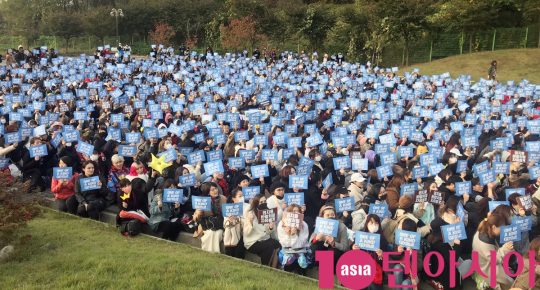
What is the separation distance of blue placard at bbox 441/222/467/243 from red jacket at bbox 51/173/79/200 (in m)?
7.19

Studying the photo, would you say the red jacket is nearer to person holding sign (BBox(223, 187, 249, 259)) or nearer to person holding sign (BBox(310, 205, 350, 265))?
person holding sign (BBox(223, 187, 249, 259))

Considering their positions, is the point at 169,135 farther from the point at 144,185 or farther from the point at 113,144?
the point at 144,185

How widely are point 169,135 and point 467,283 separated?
874 cm

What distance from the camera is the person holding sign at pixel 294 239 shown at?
25.7 feet

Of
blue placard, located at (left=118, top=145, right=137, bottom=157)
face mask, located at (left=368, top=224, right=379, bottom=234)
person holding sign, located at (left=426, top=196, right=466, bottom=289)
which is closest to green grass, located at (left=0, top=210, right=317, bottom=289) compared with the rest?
face mask, located at (left=368, top=224, right=379, bottom=234)

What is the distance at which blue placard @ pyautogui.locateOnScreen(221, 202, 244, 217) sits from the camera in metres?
8.20

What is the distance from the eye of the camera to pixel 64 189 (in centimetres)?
1030

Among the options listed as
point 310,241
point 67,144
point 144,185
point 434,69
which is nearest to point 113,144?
point 67,144

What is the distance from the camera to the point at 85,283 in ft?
21.6

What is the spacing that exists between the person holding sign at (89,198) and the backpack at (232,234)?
303cm

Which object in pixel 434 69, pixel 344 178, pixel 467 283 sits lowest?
pixel 467 283

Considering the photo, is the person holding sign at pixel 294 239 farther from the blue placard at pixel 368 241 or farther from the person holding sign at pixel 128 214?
the person holding sign at pixel 128 214

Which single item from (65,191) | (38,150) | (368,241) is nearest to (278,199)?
(368,241)

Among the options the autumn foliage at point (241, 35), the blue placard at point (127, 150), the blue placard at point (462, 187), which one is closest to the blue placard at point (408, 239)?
the blue placard at point (462, 187)
